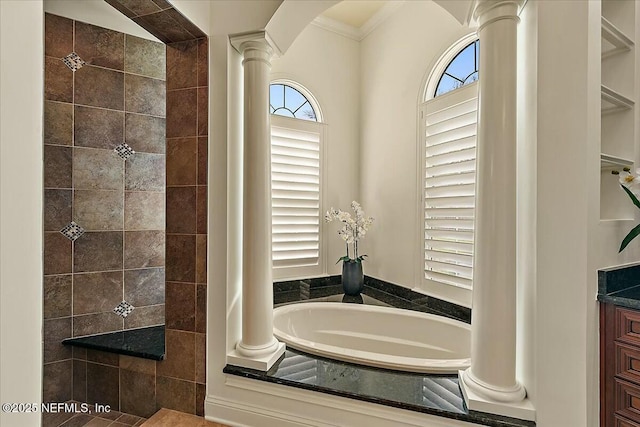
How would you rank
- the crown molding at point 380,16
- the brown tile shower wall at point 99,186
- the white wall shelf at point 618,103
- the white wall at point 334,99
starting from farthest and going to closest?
the white wall at point 334,99, the crown molding at point 380,16, the brown tile shower wall at point 99,186, the white wall shelf at point 618,103

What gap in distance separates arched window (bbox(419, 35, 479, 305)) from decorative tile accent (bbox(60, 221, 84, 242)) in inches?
95.5

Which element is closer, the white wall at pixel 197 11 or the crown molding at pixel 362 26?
the white wall at pixel 197 11

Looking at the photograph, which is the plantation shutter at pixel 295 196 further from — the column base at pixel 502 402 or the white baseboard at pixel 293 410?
the column base at pixel 502 402

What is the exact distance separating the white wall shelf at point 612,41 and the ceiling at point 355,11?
1.77m

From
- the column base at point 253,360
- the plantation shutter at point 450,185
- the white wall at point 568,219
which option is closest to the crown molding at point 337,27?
the plantation shutter at point 450,185

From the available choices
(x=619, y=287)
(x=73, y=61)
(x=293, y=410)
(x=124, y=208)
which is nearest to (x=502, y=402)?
(x=619, y=287)

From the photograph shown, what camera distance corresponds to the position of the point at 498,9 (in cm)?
131

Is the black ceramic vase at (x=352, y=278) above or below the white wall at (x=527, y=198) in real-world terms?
below

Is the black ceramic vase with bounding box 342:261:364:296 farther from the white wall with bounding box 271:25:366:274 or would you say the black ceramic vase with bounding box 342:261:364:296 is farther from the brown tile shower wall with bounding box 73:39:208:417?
the brown tile shower wall with bounding box 73:39:208:417

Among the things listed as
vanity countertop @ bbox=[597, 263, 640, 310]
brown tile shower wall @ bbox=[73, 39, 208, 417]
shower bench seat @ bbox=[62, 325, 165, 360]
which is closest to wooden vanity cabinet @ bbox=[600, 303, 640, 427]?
vanity countertop @ bbox=[597, 263, 640, 310]

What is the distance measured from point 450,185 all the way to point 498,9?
112cm

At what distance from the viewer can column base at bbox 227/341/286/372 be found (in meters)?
1.64

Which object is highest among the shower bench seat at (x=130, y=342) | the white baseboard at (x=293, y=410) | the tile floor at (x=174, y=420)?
the shower bench seat at (x=130, y=342)

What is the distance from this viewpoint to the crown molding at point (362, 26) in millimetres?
2691
